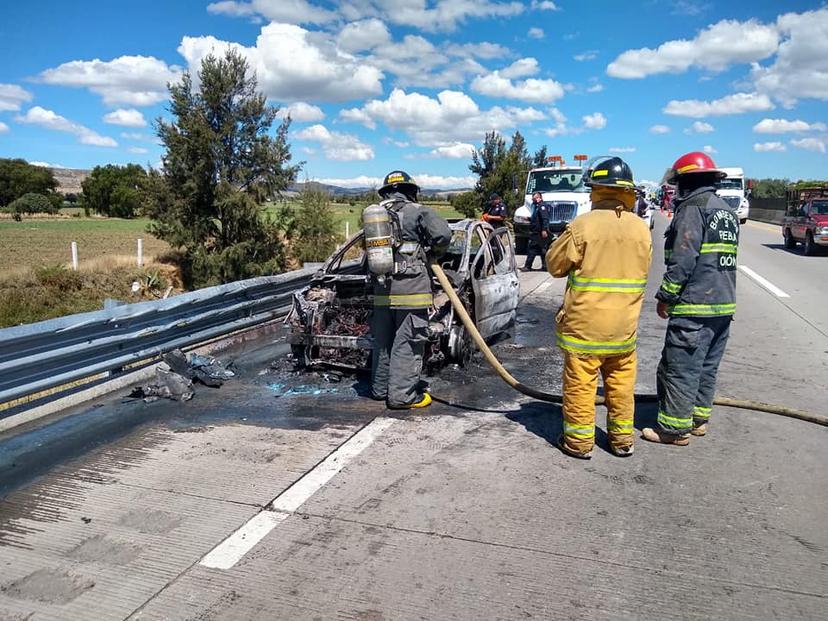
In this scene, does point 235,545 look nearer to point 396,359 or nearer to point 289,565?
point 289,565

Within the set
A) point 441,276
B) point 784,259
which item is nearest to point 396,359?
point 441,276

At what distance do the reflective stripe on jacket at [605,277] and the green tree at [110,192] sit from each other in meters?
71.7

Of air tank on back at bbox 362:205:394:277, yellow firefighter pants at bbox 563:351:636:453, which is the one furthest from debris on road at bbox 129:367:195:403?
yellow firefighter pants at bbox 563:351:636:453

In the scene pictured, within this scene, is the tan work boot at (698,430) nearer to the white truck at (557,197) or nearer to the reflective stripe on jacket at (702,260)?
the reflective stripe on jacket at (702,260)

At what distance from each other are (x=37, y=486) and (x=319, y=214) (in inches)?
822

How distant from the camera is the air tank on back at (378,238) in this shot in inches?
204

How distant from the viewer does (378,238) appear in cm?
521

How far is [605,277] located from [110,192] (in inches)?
3345

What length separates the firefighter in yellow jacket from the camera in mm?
4238

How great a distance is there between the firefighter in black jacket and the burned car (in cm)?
250

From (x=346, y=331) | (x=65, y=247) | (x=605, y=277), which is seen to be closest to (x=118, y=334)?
(x=346, y=331)

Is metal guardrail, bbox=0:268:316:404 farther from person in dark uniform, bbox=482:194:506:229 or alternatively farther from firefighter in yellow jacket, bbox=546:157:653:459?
person in dark uniform, bbox=482:194:506:229

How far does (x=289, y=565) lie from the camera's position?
316 centimetres

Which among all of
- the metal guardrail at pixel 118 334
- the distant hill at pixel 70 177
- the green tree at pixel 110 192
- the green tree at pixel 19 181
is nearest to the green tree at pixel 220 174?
the metal guardrail at pixel 118 334
